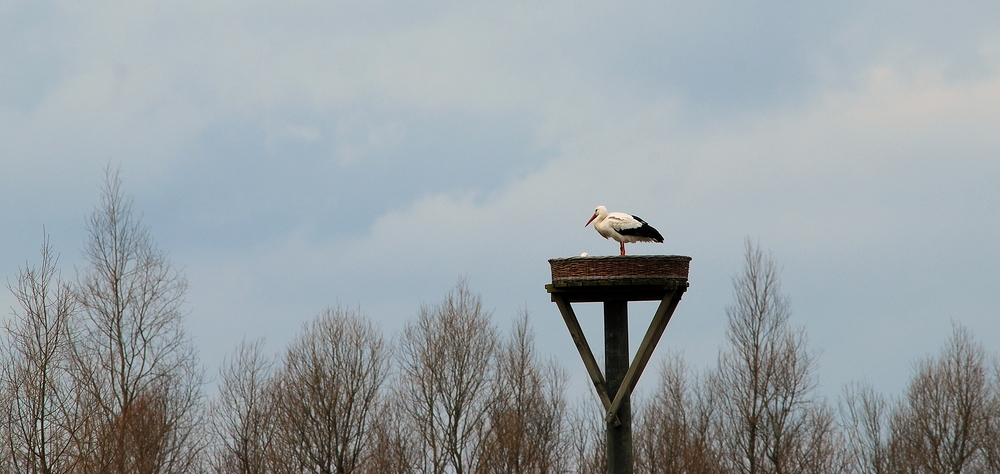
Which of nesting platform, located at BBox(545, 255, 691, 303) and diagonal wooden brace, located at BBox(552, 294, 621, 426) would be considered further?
diagonal wooden brace, located at BBox(552, 294, 621, 426)

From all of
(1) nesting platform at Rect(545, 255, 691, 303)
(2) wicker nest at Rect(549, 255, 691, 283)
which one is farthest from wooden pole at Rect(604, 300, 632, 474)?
(2) wicker nest at Rect(549, 255, 691, 283)

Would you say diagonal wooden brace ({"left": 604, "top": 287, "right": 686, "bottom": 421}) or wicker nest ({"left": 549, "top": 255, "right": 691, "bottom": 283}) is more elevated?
wicker nest ({"left": 549, "top": 255, "right": 691, "bottom": 283})

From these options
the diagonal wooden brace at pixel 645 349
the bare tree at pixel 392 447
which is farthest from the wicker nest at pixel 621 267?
the bare tree at pixel 392 447

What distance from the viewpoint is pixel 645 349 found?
12305 mm

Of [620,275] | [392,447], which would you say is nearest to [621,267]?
[620,275]

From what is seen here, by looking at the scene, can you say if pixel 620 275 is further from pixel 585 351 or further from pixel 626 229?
pixel 585 351

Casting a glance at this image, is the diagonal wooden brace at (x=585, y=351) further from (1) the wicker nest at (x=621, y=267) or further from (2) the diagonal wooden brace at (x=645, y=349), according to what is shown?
(1) the wicker nest at (x=621, y=267)

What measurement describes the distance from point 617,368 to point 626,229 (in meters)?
1.45

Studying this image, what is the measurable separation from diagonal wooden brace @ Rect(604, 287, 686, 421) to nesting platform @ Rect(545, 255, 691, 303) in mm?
108

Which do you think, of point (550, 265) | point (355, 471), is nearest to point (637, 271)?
point (550, 265)

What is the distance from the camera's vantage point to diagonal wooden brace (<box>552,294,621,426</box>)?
12305 mm

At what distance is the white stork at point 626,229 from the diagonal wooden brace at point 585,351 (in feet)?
2.76

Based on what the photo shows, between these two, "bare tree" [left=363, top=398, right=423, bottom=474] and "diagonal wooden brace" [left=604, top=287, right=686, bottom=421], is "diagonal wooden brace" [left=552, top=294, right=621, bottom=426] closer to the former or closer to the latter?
"diagonal wooden brace" [left=604, top=287, right=686, bottom=421]

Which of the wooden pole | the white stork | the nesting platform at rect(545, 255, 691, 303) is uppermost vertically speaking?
the white stork
